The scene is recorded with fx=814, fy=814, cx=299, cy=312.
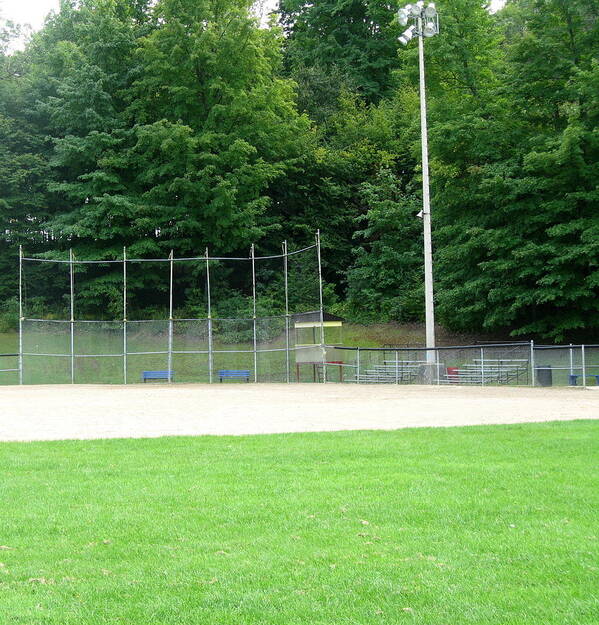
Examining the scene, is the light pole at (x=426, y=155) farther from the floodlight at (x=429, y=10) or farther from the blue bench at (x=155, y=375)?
the blue bench at (x=155, y=375)

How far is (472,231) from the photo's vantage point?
29750 millimetres

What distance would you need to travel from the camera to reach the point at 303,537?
5.82m

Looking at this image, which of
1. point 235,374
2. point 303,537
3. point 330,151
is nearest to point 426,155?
point 235,374

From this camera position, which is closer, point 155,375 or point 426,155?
point 426,155

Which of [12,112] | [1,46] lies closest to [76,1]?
[1,46]

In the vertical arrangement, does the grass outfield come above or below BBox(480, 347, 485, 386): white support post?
below

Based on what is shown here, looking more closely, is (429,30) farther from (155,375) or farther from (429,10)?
(155,375)

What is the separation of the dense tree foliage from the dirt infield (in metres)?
10.1

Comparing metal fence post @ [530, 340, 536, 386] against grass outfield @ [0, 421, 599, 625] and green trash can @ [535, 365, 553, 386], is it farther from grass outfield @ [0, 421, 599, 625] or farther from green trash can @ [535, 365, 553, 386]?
grass outfield @ [0, 421, 599, 625]

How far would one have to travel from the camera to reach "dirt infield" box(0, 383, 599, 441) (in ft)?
43.5

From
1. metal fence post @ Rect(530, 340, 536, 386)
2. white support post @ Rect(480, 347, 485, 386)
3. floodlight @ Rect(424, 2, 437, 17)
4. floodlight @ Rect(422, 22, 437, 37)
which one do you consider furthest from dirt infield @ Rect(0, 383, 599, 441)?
floodlight @ Rect(424, 2, 437, 17)

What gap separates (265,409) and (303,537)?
10.8 meters

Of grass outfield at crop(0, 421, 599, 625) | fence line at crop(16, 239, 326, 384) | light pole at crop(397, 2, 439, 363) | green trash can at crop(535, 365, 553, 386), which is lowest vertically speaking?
grass outfield at crop(0, 421, 599, 625)

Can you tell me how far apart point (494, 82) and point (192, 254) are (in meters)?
15.8
